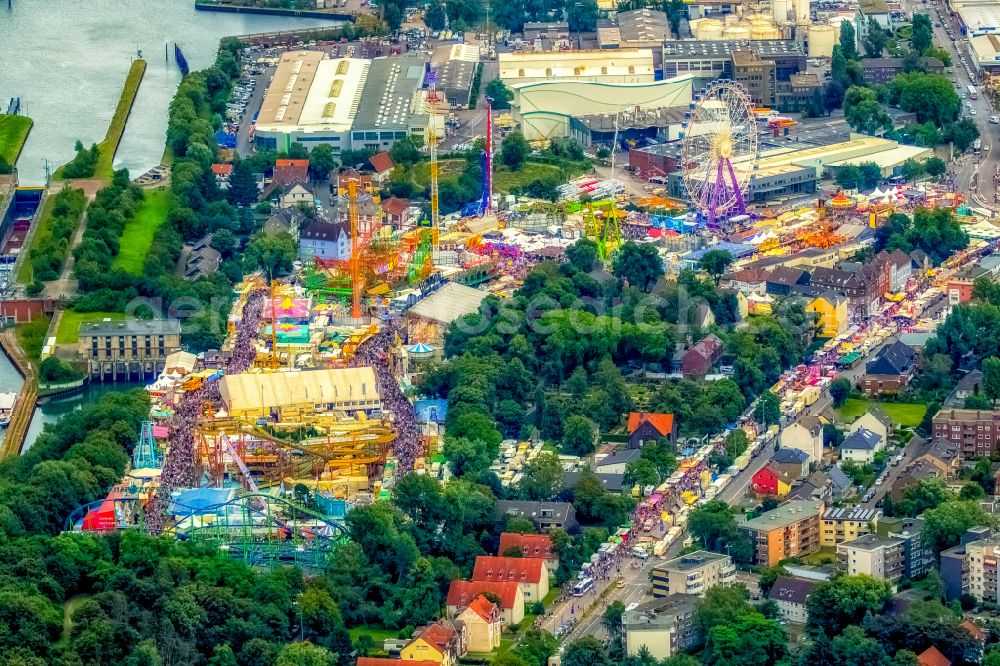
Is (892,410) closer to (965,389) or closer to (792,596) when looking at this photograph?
(965,389)

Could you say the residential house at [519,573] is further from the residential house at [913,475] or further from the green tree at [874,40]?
the green tree at [874,40]

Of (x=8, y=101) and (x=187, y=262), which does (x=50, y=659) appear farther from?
(x=8, y=101)

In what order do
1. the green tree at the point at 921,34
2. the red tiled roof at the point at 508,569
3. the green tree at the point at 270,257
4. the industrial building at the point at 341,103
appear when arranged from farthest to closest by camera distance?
the green tree at the point at 921,34 → the industrial building at the point at 341,103 → the green tree at the point at 270,257 → the red tiled roof at the point at 508,569

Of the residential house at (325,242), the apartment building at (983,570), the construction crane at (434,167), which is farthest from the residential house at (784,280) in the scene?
the apartment building at (983,570)

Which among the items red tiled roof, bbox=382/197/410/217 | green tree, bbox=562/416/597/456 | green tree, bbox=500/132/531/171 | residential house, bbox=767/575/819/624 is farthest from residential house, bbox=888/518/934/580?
green tree, bbox=500/132/531/171

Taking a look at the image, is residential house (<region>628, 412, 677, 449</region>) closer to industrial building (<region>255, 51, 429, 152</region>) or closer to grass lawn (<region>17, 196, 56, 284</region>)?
grass lawn (<region>17, 196, 56, 284</region>)

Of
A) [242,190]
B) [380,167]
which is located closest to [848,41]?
[380,167]
